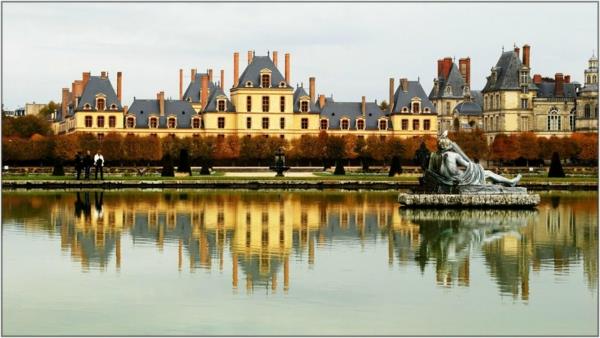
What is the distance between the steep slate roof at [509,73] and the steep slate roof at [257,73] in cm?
1463

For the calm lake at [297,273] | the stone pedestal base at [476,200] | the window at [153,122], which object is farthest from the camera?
the window at [153,122]

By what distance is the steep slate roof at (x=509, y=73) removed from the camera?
64.5 m

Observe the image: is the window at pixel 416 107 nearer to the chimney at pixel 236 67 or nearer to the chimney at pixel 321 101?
the chimney at pixel 321 101

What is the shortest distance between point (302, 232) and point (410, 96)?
142 feet

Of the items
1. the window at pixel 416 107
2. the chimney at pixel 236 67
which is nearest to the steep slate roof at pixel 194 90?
the chimney at pixel 236 67

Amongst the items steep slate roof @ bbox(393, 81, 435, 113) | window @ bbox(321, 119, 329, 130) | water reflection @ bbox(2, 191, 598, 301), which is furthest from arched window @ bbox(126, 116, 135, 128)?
water reflection @ bbox(2, 191, 598, 301)

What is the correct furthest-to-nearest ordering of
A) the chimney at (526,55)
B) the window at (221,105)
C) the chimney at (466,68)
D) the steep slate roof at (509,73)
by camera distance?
the chimney at (466,68)
the chimney at (526,55)
the steep slate roof at (509,73)
the window at (221,105)

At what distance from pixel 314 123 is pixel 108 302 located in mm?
47290

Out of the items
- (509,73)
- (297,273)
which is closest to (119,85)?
(509,73)

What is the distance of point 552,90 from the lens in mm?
65500

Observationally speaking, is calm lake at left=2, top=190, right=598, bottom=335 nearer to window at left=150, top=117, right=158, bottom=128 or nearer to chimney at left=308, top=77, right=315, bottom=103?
window at left=150, top=117, right=158, bottom=128

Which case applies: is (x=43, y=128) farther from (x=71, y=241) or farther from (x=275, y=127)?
(x=71, y=241)

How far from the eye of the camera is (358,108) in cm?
5841

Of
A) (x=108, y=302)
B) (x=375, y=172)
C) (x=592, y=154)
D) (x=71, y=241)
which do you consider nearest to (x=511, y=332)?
(x=108, y=302)
